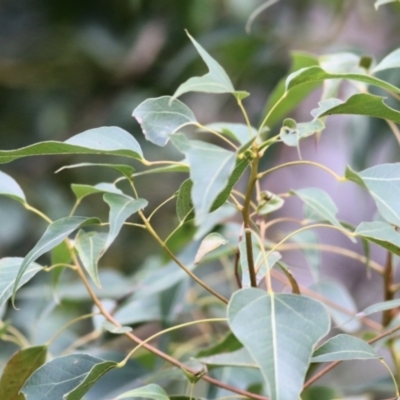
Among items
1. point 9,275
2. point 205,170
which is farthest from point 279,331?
point 9,275

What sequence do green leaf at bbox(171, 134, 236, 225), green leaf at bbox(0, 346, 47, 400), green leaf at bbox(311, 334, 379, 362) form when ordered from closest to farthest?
1. green leaf at bbox(171, 134, 236, 225)
2. green leaf at bbox(311, 334, 379, 362)
3. green leaf at bbox(0, 346, 47, 400)

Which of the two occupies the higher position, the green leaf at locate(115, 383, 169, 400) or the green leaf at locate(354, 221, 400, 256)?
the green leaf at locate(354, 221, 400, 256)

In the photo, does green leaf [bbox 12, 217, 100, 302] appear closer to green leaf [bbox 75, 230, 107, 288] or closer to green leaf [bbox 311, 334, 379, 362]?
green leaf [bbox 75, 230, 107, 288]

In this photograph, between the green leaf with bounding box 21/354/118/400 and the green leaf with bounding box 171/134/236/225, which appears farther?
the green leaf with bounding box 21/354/118/400

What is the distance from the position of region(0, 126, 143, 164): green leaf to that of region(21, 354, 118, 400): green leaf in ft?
0.43

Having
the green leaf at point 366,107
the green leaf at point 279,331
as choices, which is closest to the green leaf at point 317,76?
the green leaf at point 366,107

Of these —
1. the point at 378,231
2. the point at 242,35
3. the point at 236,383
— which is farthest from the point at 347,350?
the point at 242,35

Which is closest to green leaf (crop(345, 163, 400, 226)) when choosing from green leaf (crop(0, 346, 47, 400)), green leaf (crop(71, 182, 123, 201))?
green leaf (crop(71, 182, 123, 201))

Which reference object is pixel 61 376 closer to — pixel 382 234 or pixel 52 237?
pixel 52 237

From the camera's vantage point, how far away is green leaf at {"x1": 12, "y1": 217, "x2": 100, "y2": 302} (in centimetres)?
37

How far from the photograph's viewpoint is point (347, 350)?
39 centimetres

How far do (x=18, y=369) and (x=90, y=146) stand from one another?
25 centimetres

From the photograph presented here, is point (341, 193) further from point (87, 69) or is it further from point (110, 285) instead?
point (110, 285)

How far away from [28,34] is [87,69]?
0.17 metres
